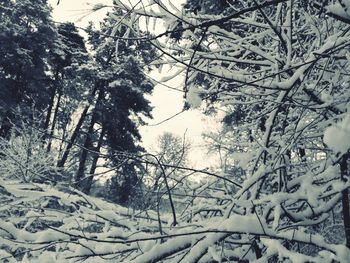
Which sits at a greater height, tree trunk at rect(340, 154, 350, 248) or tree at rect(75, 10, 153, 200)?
tree at rect(75, 10, 153, 200)

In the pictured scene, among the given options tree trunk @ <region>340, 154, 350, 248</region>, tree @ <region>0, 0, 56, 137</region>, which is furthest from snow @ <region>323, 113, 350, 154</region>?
tree @ <region>0, 0, 56, 137</region>

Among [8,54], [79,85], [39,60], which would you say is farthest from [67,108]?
[8,54]

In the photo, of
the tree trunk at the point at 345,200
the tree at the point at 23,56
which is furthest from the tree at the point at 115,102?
the tree trunk at the point at 345,200

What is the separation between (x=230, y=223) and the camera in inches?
62.1

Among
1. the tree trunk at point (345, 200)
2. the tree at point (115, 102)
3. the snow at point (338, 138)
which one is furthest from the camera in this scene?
the tree at point (115, 102)

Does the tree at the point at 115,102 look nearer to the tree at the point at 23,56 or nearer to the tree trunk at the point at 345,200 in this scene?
the tree at the point at 23,56

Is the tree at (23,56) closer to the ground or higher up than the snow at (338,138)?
higher up

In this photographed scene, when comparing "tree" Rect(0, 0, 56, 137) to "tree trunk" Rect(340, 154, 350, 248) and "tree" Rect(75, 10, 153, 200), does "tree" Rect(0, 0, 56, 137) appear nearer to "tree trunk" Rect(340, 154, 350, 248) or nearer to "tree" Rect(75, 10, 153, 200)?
"tree" Rect(75, 10, 153, 200)

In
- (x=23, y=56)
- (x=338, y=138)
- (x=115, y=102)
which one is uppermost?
(x=23, y=56)

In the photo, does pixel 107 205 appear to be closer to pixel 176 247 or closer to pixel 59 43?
pixel 176 247

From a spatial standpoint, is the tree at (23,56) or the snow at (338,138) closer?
the snow at (338,138)

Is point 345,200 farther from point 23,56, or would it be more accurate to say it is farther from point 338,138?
point 23,56

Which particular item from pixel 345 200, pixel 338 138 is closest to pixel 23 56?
pixel 345 200

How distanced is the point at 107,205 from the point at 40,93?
712 inches
